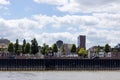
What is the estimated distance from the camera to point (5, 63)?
123188 mm

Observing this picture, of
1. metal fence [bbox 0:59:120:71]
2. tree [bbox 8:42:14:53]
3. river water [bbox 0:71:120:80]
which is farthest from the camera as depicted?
tree [bbox 8:42:14:53]

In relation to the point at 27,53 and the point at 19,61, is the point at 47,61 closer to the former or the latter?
the point at 19,61

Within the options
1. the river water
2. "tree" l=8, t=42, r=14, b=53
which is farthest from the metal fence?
"tree" l=8, t=42, r=14, b=53

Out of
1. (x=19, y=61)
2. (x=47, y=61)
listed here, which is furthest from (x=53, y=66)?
(x=19, y=61)

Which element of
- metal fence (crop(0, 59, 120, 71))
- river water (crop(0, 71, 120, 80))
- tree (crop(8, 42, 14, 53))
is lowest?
river water (crop(0, 71, 120, 80))

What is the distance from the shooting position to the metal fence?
12388cm

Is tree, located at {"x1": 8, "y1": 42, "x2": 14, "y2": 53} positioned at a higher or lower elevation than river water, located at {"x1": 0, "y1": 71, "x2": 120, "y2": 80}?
higher

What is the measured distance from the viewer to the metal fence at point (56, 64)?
406 ft

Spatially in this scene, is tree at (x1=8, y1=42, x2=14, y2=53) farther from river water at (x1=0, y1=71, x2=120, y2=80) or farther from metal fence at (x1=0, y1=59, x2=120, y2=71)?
river water at (x1=0, y1=71, x2=120, y2=80)

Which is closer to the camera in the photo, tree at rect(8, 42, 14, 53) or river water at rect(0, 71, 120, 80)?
river water at rect(0, 71, 120, 80)

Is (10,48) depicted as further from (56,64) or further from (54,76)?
(54,76)

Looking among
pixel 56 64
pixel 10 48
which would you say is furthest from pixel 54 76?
pixel 10 48

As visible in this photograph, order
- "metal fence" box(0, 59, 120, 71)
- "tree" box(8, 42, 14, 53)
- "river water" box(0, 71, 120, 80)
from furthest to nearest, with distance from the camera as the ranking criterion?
"tree" box(8, 42, 14, 53), "metal fence" box(0, 59, 120, 71), "river water" box(0, 71, 120, 80)

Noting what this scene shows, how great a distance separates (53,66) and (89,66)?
33.7 ft
